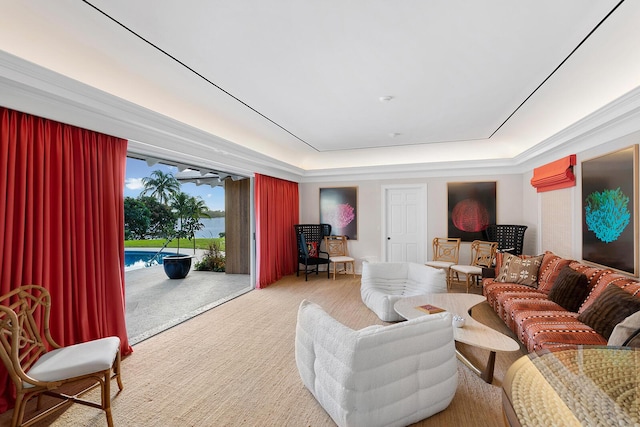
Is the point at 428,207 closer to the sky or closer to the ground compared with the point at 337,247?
closer to the sky

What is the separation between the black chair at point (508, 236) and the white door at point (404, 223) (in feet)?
4.20

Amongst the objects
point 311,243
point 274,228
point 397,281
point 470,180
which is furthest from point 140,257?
point 470,180

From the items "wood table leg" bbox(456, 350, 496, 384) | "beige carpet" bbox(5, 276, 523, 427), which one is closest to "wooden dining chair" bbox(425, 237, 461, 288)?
"beige carpet" bbox(5, 276, 523, 427)

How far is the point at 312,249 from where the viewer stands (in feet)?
21.3

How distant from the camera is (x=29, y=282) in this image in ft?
7.33

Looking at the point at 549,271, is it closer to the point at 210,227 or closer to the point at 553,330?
the point at 553,330

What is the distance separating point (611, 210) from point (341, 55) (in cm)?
328

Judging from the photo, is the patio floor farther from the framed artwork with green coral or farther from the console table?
the framed artwork with green coral

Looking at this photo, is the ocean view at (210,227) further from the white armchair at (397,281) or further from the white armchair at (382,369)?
the white armchair at (382,369)

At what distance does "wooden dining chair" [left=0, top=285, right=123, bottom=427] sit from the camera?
1769 millimetres

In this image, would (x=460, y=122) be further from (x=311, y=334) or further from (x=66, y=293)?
(x=66, y=293)

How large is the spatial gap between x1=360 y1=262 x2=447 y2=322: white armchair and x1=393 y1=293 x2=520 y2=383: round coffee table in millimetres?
431

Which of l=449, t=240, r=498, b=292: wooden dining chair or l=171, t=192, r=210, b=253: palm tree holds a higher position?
l=171, t=192, r=210, b=253: palm tree

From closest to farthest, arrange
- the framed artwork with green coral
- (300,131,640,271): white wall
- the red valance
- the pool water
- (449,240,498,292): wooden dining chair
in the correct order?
the framed artwork with green coral → (300,131,640,271): white wall → the red valance → (449,240,498,292): wooden dining chair → the pool water
